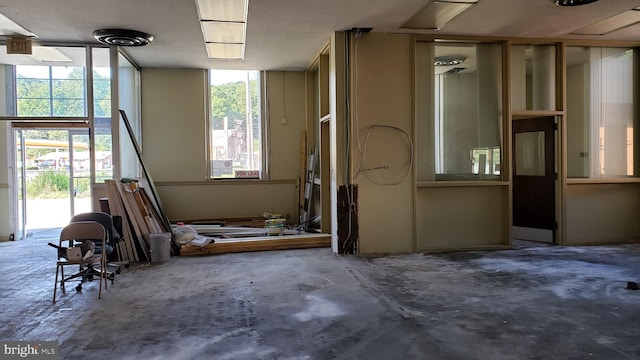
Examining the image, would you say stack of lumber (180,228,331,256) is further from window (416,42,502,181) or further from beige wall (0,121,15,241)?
beige wall (0,121,15,241)

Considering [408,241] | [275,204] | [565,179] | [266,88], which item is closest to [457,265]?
[408,241]

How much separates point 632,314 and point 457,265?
6.67 ft

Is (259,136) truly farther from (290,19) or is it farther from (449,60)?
(449,60)

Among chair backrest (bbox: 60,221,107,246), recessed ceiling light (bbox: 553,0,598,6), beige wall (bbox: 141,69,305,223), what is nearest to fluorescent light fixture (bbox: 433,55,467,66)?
recessed ceiling light (bbox: 553,0,598,6)

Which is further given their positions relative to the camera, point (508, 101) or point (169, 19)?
point (508, 101)

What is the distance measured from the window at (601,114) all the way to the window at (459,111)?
138 centimetres

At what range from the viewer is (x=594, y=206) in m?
6.91

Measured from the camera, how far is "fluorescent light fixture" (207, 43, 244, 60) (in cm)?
678

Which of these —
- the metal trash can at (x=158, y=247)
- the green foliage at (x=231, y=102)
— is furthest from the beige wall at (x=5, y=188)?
the metal trash can at (x=158, y=247)

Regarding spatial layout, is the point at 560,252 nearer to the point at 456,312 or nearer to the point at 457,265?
the point at 457,265

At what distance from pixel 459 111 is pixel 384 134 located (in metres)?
1.18

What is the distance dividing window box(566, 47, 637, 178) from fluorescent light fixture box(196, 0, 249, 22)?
5.03m

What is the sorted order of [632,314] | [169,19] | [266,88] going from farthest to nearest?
[266,88], [169,19], [632,314]

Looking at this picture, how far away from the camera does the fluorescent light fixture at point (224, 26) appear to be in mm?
5004
